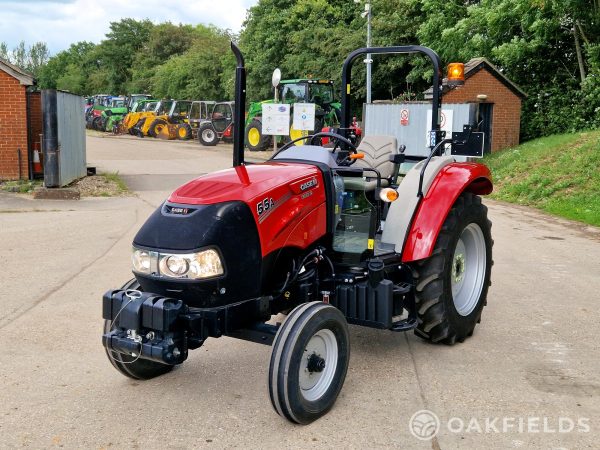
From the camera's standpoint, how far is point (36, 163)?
1576cm

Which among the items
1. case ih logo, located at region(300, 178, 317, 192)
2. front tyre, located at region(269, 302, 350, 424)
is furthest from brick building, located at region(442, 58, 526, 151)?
front tyre, located at region(269, 302, 350, 424)

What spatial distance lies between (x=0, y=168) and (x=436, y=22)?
14634 millimetres

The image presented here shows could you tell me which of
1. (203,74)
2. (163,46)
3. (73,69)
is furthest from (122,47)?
(203,74)

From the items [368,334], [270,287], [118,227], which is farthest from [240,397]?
[118,227]

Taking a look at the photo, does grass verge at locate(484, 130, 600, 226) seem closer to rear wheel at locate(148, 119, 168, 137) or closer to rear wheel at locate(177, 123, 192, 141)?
rear wheel at locate(177, 123, 192, 141)

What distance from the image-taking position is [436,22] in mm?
23359

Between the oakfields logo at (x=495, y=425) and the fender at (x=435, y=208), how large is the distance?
1177 mm

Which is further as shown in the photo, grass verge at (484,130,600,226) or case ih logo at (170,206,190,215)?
grass verge at (484,130,600,226)

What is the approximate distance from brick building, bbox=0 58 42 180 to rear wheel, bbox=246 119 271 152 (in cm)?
A: 1188

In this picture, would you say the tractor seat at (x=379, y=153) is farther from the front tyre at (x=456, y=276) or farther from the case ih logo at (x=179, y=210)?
the case ih logo at (x=179, y=210)

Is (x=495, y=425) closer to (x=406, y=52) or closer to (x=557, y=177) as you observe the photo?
(x=406, y=52)

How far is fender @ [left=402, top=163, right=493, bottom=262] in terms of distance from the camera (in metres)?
4.86

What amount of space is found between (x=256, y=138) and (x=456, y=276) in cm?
2191

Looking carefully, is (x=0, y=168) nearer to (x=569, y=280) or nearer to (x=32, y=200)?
(x=32, y=200)
